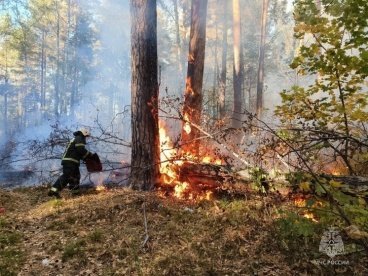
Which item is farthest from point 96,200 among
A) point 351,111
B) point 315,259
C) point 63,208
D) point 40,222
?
point 351,111

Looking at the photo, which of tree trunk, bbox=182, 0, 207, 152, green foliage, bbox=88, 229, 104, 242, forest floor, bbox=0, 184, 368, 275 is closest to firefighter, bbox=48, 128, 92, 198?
forest floor, bbox=0, 184, 368, 275

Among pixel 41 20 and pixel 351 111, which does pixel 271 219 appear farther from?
pixel 41 20

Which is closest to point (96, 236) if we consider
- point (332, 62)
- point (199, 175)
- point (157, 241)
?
point (157, 241)

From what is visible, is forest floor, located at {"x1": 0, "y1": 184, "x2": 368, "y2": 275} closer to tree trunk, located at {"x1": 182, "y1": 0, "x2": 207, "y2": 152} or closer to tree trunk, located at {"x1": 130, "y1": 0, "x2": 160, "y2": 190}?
tree trunk, located at {"x1": 130, "y1": 0, "x2": 160, "y2": 190}

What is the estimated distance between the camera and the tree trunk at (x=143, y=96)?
25.0ft

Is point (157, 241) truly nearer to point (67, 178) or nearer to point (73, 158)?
point (67, 178)

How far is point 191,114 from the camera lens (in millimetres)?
9055

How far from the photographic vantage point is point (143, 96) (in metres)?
7.67

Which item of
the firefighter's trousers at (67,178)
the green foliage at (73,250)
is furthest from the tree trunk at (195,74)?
the green foliage at (73,250)

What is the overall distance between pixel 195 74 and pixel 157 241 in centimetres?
565

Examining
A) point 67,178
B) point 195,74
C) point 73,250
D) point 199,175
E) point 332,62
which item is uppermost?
point 195,74

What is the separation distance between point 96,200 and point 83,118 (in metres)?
42.4

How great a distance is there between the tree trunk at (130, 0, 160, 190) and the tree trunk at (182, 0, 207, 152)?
150 cm

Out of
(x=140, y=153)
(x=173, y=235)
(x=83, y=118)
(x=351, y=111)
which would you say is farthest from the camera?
(x=83, y=118)
